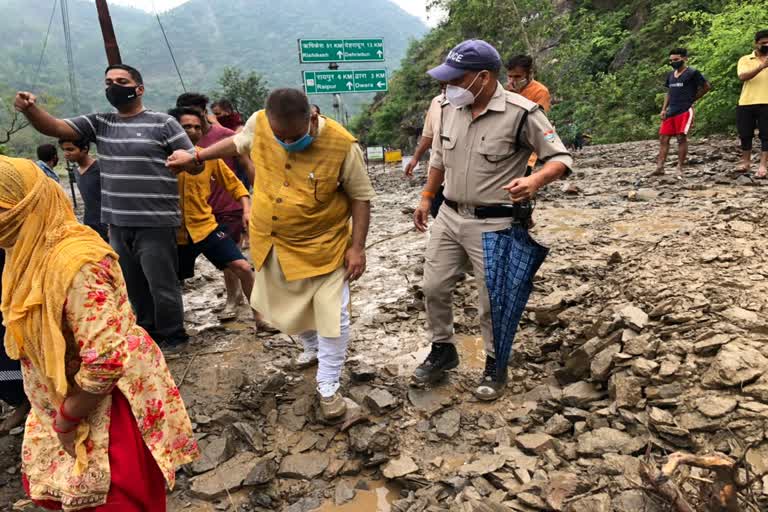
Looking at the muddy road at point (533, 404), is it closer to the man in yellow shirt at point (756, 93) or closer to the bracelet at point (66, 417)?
the bracelet at point (66, 417)

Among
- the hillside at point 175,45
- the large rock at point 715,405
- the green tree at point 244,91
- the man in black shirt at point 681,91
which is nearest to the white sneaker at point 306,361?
the large rock at point 715,405

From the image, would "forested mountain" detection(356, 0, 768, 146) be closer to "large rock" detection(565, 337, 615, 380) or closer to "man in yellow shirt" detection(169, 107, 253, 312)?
"large rock" detection(565, 337, 615, 380)

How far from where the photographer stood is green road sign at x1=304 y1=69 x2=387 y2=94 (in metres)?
15.3

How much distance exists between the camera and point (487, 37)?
16.5m

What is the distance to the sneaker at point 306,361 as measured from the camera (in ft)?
11.1

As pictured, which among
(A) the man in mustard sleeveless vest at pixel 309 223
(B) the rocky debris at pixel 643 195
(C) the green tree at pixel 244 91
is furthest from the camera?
(C) the green tree at pixel 244 91

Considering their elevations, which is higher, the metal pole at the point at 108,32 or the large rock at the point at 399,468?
the metal pole at the point at 108,32

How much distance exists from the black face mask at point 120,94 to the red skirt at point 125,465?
89.6 inches

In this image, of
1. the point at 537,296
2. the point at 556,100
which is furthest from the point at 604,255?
the point at 556,100

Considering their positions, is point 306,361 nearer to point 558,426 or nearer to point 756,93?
point 558,426

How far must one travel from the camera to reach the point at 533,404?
8.84 ft

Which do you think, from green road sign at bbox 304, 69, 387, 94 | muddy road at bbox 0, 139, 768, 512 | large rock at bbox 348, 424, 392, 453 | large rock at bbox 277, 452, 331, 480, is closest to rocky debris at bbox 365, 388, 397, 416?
muddy road at bbox 0, 139, 768, 512

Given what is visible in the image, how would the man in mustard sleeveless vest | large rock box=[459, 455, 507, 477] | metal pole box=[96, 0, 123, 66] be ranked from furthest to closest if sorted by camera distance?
metal pole box=[96, 0, 123, 66] < the man in mustard sleeveless vest < large rock box=[459, 455, 507, 477]

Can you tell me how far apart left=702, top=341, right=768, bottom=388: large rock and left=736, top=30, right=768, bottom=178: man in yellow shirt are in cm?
529
